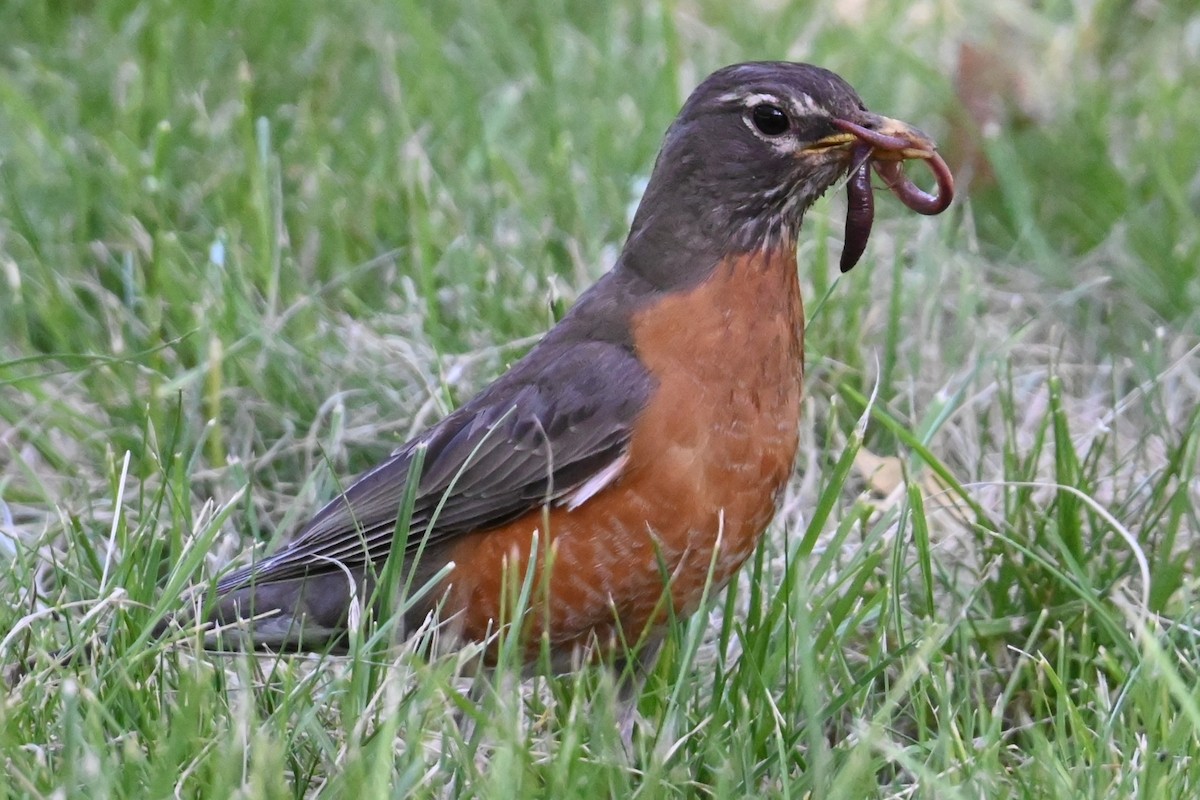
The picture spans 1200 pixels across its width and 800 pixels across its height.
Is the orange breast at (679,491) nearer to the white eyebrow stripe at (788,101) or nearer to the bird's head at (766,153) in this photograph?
the bird's head at (766,153)

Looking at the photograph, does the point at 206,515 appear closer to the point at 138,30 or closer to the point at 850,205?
the point at 850,205

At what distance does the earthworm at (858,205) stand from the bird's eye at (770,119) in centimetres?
14

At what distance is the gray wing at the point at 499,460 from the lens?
3158 mm

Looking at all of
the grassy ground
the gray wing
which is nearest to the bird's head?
the gray wing

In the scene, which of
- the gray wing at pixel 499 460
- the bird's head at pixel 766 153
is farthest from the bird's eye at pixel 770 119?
the gray wing at pixel 499 460

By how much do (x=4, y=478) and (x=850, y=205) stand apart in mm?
1910

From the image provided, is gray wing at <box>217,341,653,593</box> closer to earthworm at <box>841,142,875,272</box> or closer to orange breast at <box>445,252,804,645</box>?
orange breast at <box>445,252,804,645</box>

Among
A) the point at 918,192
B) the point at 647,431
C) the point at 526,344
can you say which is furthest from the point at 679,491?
the point at 526,344

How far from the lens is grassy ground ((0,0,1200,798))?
2705 mm

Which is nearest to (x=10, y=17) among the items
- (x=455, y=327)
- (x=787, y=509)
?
(x=455, y=327)

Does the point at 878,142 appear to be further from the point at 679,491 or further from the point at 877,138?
the point at 679,491

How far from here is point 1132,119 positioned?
5602 mm

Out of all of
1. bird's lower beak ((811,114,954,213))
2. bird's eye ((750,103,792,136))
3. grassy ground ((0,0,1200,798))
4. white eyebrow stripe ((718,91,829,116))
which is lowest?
grassy ground ((0,0,1200,798))

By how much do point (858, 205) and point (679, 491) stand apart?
662 mm
